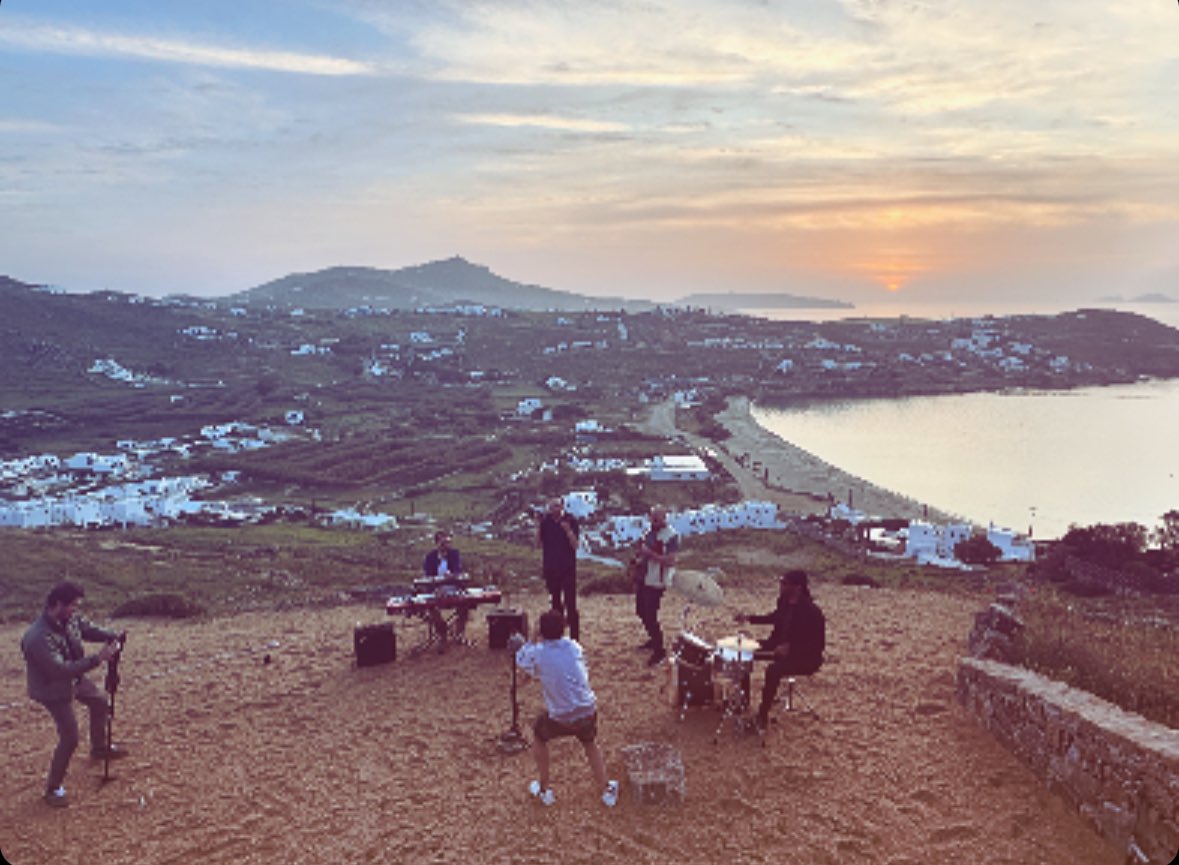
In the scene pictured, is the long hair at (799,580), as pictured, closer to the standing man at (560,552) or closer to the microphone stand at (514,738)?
the microphone stand at (514,738)

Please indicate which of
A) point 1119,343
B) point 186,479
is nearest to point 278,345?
point 186,479

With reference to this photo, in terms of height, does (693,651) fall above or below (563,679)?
below

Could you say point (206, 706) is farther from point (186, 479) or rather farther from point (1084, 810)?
point (186, 479)

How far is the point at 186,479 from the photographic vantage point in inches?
2372

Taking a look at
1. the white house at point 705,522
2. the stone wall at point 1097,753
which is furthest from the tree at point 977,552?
the stone wall at point 1097,753

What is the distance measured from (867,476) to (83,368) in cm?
9120

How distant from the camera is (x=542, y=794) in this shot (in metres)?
6.34

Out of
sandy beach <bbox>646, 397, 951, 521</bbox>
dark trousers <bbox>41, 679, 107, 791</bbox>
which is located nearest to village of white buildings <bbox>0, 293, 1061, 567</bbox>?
sandy beach <bbox>646, 397, 951, 521</bbox>

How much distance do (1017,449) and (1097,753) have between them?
3233 inches

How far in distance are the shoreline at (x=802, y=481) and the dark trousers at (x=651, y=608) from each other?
4333 cm

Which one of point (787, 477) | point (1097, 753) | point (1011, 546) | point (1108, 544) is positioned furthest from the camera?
point (787, 477)

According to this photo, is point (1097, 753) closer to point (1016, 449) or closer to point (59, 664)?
point (59, 664)

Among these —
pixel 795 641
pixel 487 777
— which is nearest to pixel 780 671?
pixel 795 641

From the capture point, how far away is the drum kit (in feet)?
24.1
